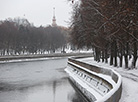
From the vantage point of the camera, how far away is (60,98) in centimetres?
2083

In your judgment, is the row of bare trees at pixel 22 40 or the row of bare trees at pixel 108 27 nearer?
the row of bare trees at pixel 108 27

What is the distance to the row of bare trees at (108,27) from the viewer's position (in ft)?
65.8

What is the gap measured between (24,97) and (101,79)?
6.65 m

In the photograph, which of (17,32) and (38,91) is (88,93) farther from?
(17,32)

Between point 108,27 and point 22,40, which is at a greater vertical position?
point 22,40

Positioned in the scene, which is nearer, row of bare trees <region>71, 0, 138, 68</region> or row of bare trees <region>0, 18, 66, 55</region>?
row of bare trees <region>71, 0, 138, 68</region>

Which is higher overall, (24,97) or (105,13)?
(105,13)

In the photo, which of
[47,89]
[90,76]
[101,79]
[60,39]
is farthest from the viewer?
[60,39]

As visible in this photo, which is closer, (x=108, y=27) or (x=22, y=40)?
(x=108, y=27)

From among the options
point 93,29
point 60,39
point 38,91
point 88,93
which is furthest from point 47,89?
point 60,39

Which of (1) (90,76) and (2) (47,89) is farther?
(2) (47,89)

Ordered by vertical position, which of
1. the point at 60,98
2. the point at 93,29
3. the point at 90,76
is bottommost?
the point at 60,98

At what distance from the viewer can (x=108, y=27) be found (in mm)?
24125

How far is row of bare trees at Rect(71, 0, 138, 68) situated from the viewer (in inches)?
790
